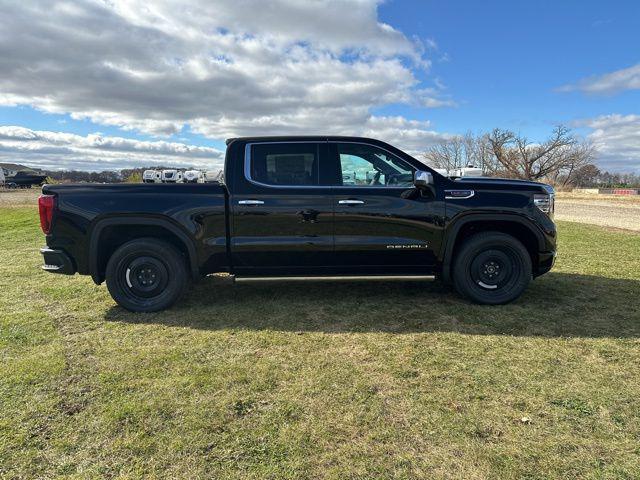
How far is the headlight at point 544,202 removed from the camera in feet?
15.5

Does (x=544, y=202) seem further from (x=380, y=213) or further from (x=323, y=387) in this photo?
(x=323, y=387)

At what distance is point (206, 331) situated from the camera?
4141 mm

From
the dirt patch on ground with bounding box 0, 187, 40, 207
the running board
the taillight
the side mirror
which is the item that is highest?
the side mirror

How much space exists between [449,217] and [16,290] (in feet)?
17.8

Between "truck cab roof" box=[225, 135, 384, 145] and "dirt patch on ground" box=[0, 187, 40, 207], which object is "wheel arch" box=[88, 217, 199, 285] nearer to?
"truck cab roof" box=[225, 135, 384, 145]

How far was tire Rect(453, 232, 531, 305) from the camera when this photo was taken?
4.73 m

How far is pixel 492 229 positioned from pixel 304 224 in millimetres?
2131

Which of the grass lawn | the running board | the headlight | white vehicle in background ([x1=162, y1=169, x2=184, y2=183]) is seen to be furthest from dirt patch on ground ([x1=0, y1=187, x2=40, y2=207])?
the headlight

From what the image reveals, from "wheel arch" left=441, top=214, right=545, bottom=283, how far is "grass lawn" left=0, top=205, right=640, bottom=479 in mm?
581

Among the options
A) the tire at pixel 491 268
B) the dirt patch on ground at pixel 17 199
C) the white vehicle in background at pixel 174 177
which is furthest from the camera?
the dirt patch on ground at pixel 17 199

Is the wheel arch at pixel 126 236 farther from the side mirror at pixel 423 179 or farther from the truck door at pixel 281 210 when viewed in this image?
the side mirror at pixel 423 179

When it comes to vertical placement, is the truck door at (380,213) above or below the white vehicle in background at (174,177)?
below

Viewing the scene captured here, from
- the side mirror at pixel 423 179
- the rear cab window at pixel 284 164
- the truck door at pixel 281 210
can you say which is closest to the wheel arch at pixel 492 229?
the side mirror at pixel 423 179

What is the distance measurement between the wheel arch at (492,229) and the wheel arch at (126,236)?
8.98ft
